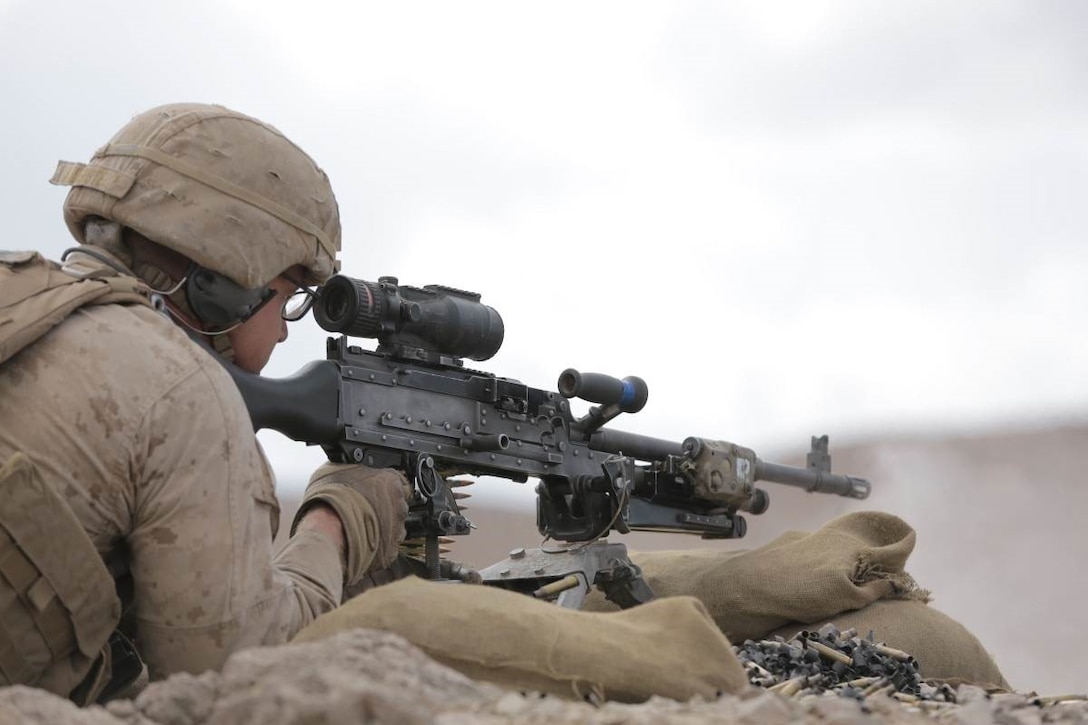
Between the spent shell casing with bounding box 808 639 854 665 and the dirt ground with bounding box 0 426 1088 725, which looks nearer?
the dirt ground with bounding box 0 426 1088 725

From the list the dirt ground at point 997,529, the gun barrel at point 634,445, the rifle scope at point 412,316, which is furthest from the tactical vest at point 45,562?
the dirt ground at point 997,529

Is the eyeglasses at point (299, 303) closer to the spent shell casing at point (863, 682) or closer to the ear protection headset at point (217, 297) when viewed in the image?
the ear protection headset at point (217, 297)

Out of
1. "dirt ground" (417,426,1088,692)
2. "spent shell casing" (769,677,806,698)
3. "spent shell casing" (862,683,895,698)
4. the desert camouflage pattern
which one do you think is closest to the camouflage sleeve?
the desert camouflage pattern

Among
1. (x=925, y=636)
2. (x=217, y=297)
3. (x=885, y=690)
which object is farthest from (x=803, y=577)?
(x=217, y=297)

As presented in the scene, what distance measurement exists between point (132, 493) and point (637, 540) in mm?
20891

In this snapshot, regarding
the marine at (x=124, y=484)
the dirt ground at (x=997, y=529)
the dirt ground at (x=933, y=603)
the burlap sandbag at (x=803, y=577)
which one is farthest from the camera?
the dirt ground at (x=997, y=529)

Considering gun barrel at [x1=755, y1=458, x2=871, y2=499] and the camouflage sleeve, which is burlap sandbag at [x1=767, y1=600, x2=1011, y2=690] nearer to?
gun barrel at [x1=755, y1=458, x2=871, y2=499]

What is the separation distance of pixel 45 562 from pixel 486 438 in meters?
2.48

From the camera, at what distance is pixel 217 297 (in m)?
4.00

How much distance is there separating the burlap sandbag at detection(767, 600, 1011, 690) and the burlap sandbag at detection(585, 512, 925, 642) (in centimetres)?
6

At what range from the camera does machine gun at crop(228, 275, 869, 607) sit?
4.94 metres

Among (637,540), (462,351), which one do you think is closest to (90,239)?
(462,351)

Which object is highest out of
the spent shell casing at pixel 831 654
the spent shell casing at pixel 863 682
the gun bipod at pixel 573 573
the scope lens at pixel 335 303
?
the scope lens at pixel 335 303

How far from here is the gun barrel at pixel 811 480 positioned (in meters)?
7.59
